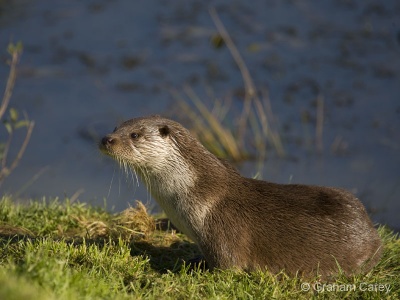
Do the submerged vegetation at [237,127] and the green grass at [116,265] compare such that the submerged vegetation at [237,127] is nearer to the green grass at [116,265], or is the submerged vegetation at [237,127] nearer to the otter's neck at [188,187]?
the green grass at [116,265]

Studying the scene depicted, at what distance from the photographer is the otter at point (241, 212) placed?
4.70m

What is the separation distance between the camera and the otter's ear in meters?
4.83

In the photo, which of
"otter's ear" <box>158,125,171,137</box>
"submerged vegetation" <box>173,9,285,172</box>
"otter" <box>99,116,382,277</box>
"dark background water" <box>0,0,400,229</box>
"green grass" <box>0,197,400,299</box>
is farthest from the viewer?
"submerged vegetation" <box>173,9,285,172</box>

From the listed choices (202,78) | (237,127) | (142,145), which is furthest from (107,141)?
(202,78)

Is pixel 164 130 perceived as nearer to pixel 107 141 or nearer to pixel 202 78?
pixel 107 141

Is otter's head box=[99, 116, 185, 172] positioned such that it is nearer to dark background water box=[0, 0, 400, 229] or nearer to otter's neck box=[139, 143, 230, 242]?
otter's neck box=[139, 143, 230, 242]

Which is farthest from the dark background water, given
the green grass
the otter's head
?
the otter's head

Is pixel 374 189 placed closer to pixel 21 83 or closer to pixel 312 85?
pixel 312 85

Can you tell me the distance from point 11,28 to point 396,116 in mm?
6224

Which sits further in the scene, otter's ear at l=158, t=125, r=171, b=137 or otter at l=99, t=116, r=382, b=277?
otter's ear at l=158, t=125, r=171, b=137

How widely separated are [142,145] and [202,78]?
6.03m

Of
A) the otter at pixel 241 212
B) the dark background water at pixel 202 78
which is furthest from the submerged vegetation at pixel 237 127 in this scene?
the otter at pixel 241 212

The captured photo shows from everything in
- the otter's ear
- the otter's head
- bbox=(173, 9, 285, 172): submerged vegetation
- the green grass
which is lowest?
the green grass

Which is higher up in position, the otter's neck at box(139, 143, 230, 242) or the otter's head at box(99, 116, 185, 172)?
the otter's head at box(99, 116, 185, 172)
